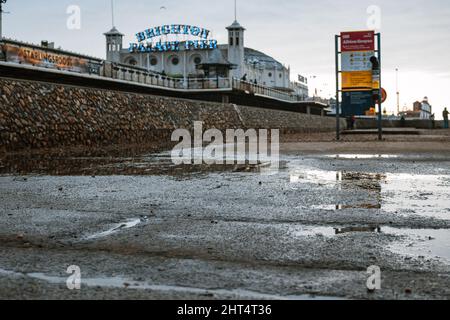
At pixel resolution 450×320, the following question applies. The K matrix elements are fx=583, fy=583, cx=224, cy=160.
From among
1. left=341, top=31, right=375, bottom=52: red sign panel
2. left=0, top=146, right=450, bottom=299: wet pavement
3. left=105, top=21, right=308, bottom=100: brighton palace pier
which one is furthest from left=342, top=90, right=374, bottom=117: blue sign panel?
left=105, top=21, right=308, bottom=100: brighton palace pier

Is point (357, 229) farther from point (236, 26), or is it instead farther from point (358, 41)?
point (236, 26)

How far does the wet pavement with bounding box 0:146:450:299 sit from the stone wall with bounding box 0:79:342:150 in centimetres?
853

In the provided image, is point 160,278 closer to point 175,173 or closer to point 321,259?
point 321,259

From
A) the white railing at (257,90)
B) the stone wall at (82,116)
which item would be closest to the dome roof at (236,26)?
the white railing at (257,90)

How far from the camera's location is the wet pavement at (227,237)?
10.3 ft

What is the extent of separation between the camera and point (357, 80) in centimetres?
2394

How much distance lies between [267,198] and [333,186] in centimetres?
159

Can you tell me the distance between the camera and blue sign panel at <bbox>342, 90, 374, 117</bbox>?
78.6 ft

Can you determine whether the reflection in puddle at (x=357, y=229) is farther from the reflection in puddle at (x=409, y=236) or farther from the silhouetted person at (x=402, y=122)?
the silhouetted person at (x=402, y=122)

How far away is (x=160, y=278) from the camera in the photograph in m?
3.29

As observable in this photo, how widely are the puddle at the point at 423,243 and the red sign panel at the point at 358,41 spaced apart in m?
19.5

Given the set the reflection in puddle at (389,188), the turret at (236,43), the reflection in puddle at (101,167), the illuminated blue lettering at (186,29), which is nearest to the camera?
the reflection in puddle at (389,188)

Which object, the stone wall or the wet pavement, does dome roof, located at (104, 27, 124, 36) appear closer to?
the stone wall

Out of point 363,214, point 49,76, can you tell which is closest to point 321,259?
point 363,214
